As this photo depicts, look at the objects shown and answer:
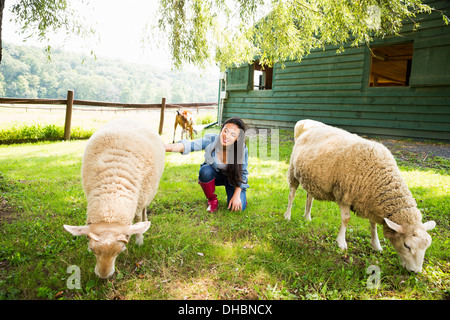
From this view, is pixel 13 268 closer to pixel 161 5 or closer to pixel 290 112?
pixel 161 5

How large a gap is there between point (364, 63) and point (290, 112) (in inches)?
135

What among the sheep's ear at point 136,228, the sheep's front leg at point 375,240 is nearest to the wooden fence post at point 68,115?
the sheep's ear at point 136,228

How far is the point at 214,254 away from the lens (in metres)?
2.62

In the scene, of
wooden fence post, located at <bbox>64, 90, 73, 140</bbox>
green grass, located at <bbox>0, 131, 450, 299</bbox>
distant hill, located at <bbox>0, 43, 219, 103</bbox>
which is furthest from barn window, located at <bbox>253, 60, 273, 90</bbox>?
green grass, located at <bbox>0, 131, 450, 299</bbox>

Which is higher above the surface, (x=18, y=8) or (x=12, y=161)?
(x=18, y=8)

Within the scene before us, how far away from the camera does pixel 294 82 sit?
11336 mm

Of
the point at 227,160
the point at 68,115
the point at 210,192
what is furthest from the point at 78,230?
the point at 68,115

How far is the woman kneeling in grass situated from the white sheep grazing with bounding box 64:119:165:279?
29.9 inches

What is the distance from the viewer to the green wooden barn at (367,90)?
741cm

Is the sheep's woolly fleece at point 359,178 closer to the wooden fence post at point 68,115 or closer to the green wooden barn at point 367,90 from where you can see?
the green wooden barn at point 367,90

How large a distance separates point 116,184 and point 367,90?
30.5ft

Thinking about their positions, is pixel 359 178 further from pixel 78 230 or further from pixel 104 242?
pixel 78 230
